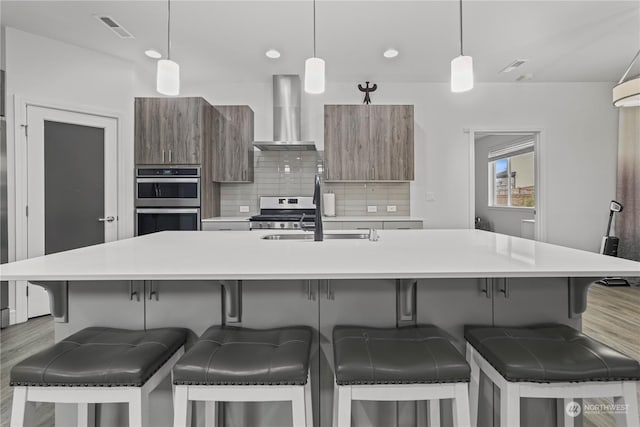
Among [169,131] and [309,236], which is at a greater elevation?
[169,131]

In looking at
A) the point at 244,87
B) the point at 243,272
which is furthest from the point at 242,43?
the point at 243,272

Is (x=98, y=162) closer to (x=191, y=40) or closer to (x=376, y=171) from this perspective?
(x=191, y=40)

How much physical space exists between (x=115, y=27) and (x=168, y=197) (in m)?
1.72

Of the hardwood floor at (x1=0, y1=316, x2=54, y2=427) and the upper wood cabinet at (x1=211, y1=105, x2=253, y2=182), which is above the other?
the upper wood cabinet at (x1=211, y1=105, x2=253, y2=182)

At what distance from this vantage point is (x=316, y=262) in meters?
1.29

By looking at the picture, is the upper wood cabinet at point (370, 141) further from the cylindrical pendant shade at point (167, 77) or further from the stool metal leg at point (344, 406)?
the stool metal leg at point (344, 406)

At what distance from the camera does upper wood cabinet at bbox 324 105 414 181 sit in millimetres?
4223

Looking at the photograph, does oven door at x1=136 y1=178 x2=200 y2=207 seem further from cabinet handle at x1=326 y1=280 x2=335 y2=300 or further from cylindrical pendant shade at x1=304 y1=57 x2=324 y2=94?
cabinet handle at x1=326 y1=280 x2=335 y2=300

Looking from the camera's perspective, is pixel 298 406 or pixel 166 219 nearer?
pixel 298 406

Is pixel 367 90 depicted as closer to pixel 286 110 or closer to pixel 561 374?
pixel 286 110

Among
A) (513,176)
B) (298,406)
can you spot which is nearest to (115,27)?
(298,406)

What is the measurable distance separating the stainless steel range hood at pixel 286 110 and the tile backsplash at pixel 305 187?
0.26m

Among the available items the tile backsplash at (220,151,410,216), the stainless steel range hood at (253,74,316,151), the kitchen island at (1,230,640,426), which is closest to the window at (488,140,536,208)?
the tile backsplash at (220,151,410,216)

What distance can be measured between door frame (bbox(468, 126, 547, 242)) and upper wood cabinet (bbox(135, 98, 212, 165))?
346 cm
